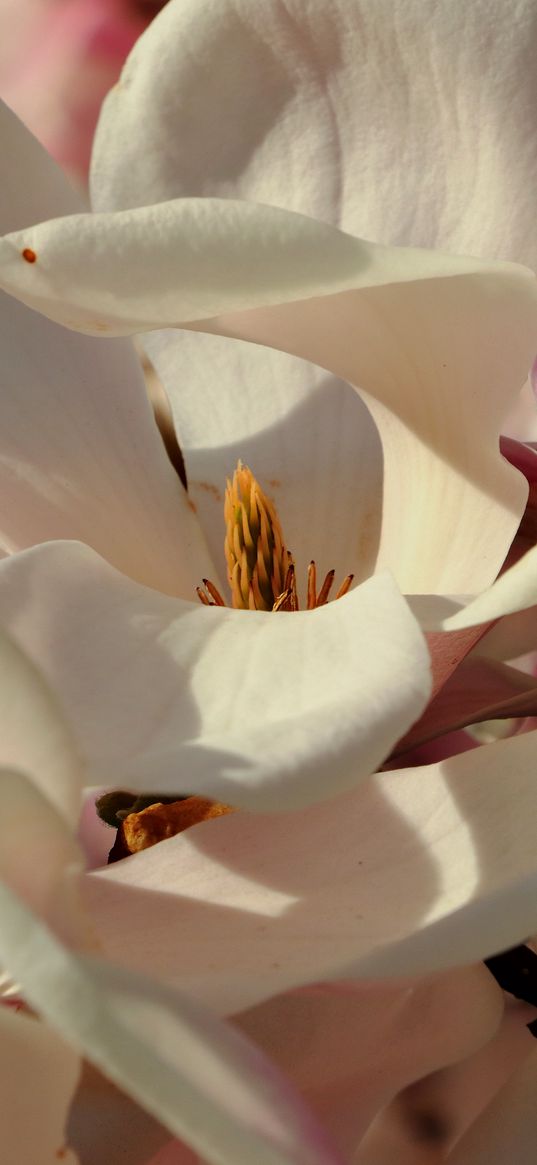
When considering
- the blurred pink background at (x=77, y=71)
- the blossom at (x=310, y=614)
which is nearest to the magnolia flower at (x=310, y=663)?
the blossom at (x=310, y=614)

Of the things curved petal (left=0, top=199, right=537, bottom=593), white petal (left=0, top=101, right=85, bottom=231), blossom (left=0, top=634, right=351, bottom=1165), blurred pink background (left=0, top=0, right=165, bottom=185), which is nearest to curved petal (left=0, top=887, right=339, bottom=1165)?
blossom (left=0, top=634, right=351, bottom=1165)

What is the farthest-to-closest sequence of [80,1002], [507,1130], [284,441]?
[284,441]
[507,1130]
[80,1002]

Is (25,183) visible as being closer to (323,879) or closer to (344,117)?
(344,117)

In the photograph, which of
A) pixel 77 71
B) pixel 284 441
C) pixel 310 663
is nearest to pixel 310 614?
pixel 310 663

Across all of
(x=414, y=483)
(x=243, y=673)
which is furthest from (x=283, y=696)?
(x=414, y=483)

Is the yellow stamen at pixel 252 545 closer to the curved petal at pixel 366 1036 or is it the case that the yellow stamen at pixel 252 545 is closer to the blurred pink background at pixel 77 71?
the curved petal at pixel 366 1036

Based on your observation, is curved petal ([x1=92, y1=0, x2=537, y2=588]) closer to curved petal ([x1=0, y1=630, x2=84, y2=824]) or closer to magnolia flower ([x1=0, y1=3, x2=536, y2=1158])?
magnolia flower ([x1=0, y1=3, x2=536, y2=1158])
